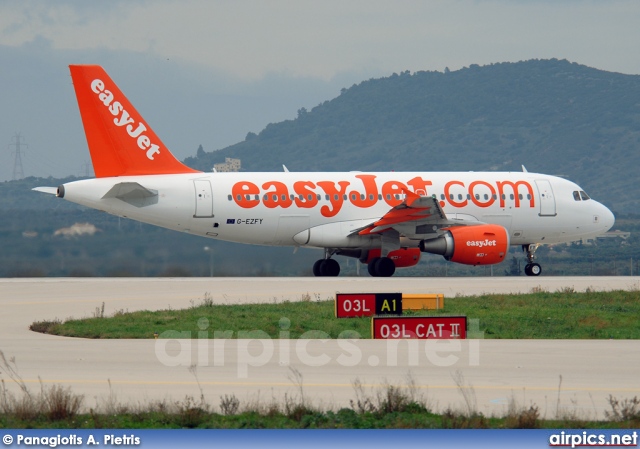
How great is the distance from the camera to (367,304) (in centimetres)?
2731

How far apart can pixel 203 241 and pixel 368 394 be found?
31348 millimetres

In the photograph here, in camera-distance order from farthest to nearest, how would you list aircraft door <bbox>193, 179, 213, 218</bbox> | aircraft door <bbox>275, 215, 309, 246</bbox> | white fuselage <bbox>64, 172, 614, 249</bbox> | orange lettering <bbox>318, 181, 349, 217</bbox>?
orange lettering <bbox>318, 181, 349, 217</bbox>
aircraft door <bbox>275, 215, 309, 246</bbox>
aircraft door <bbox>193, 179, 213, 218</bbox>
white fuselage <bbox>64, 172, 614, 249</bbox>

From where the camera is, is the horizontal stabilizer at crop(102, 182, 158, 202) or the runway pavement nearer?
the runway pavement

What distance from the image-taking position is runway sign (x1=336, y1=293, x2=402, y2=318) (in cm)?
2689

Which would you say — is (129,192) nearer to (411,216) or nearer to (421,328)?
(411,216)

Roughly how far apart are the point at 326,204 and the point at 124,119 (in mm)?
8565

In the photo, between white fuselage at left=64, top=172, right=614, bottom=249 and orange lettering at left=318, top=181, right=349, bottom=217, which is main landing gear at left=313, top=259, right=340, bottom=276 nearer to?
white fuselage at left=64, top=172, right=614, bottom=249

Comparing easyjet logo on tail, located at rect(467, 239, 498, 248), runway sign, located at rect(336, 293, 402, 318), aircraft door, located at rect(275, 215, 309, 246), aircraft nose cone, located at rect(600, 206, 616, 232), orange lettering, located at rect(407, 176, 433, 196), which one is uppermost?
orange lettering, located at rect(407, 176, 433, 196)

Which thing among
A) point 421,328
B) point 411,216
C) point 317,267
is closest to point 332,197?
point 317,267

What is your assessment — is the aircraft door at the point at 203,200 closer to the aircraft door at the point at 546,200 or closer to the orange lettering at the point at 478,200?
the orange lettering at the point at 478,200

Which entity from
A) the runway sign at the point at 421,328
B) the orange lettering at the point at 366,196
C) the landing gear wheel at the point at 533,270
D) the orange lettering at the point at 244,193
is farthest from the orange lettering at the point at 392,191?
the runway sign at the point at 421,328

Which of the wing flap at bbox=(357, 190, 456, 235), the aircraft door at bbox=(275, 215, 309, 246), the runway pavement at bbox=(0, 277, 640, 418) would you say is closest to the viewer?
the runway pavement at bbox=(0, 277, 640, 418)

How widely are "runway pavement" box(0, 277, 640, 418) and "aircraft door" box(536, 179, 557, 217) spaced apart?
24.0 metres

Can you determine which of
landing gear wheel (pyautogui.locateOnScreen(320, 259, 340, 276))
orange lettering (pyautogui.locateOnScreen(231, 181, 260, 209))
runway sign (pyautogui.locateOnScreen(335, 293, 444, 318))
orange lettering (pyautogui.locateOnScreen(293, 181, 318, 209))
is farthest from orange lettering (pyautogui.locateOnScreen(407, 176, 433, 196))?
runway sign (pyautogui.locateOnScreen(335, 293, 444, 318))
